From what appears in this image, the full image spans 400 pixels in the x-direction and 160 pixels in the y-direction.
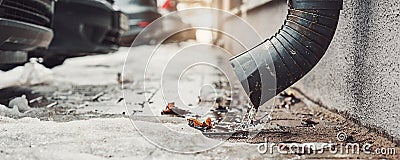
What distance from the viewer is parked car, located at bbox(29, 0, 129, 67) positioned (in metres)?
5.51

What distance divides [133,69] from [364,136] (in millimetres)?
4706

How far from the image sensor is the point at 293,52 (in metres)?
2.54

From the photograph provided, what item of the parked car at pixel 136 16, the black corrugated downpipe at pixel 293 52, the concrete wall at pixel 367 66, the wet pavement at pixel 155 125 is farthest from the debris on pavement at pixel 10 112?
the parked car at pixel 136 16

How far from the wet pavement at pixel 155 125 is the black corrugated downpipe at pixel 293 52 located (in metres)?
0.24

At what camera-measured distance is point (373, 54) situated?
249cm

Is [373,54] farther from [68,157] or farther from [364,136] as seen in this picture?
[68,157]

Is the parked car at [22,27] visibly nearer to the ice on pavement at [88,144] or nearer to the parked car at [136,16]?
the ice on pavement at [88,144]

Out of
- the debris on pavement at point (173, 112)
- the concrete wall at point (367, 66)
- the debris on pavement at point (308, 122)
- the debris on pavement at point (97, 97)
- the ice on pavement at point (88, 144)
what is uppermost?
the concrete wall at point (367, 66)

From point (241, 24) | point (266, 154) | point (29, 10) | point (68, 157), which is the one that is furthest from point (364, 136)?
point (241, 24)

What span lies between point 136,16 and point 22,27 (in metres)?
7.91

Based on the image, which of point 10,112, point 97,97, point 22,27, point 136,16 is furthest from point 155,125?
point 136,16

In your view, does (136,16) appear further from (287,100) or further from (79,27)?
(287,100)

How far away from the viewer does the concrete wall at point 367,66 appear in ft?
7.47

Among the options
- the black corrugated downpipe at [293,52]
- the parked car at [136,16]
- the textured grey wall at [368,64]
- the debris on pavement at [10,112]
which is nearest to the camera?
the textured grey wall at [368,64]
